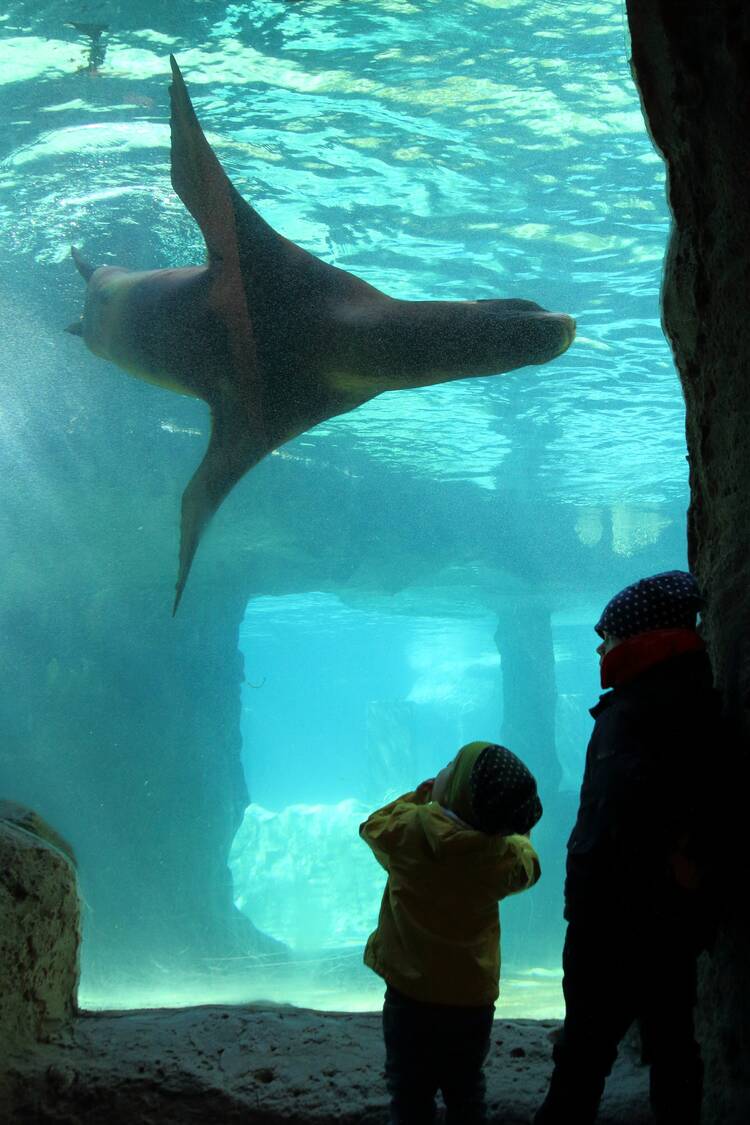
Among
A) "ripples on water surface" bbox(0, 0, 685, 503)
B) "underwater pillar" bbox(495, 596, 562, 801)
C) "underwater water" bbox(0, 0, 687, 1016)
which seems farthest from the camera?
"underwater pillar" bbox(495, 596, 562, 801)

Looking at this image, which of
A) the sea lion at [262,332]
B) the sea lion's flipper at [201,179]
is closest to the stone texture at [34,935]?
the sea lion at [262,332]

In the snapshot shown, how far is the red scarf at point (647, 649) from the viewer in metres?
2.51

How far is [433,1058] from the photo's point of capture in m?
2.89

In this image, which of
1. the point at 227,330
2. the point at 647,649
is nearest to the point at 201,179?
the point at 227,330

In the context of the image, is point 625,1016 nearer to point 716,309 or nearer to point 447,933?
point 447,933

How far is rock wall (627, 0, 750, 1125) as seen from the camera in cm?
233

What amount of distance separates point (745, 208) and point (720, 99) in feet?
1.07

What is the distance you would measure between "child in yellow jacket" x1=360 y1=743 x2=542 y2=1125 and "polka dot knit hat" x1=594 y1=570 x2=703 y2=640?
1.98ft

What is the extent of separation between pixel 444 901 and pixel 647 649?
3.87 feet

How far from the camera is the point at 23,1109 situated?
3.39 meters

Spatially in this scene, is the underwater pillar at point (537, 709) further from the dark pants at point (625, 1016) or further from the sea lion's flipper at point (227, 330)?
the dark pants at point (625, 1016)

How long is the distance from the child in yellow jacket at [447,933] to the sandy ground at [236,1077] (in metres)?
0.50

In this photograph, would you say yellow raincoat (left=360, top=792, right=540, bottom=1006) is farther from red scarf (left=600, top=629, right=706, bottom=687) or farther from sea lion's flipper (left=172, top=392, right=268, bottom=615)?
sea lion's flipper (left=172, top=392, right=268, bottom=615)

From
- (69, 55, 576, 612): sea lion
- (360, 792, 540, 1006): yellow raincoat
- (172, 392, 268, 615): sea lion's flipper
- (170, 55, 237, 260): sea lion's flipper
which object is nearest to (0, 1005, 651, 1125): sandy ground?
(360, 792, 540, 1006): yellow raincoat
